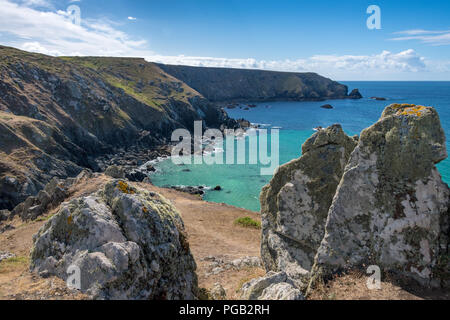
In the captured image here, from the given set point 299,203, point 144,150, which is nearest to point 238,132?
point 144,150

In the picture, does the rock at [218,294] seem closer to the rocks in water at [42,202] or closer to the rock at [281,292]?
the rock at [281,292]

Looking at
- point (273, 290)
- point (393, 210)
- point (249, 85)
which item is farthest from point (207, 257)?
point (249, 85)

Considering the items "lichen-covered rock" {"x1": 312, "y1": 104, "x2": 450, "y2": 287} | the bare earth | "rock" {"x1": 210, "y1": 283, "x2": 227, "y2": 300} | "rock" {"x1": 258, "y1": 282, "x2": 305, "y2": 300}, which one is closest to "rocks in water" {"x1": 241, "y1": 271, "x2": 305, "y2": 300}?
"rock" {"x1": 258, "y1": 282, "x2": 305, "y2": 300}

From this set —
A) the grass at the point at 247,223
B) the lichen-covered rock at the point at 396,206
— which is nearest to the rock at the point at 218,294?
the lichen-covered rock at the point at 396,206

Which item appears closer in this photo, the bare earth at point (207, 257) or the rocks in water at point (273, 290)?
the bare earth at point (207, 257)

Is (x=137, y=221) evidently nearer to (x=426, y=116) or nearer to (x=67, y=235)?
(x=67, y=235)

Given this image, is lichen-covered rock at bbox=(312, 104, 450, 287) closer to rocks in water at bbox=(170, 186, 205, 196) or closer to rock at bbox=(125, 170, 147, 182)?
rocks in water at bbox=(170, 186, 205, 196)
